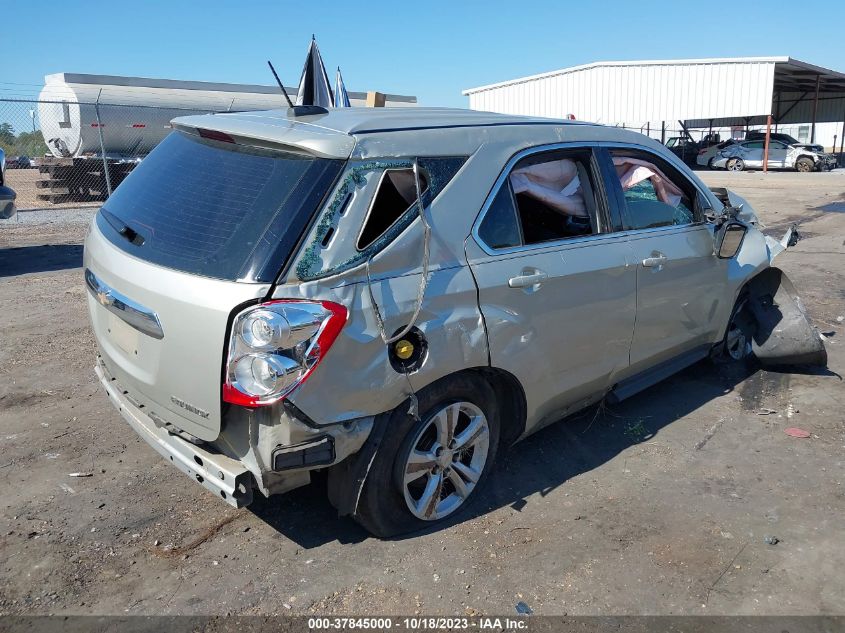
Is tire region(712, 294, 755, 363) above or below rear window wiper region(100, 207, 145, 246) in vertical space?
below

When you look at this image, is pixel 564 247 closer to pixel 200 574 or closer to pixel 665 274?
pixel 665 274

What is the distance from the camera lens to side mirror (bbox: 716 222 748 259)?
183 inches

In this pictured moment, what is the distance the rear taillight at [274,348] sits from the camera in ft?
8.56

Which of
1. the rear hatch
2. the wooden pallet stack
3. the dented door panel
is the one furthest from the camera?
the wooden pallet stack

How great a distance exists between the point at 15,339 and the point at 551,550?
4929mm

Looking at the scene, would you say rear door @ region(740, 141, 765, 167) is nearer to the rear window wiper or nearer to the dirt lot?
the dirt lot

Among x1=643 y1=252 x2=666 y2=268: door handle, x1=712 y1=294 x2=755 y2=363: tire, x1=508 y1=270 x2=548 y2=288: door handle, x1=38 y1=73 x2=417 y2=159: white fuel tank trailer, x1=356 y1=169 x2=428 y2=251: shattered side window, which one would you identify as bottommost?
x1=712 y1=294 x2=755 y2=363: tire

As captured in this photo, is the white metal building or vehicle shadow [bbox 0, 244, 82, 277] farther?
the white metal building

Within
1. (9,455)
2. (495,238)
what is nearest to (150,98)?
(9,455)

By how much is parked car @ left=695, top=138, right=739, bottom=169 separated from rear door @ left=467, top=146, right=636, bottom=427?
33.7 meters

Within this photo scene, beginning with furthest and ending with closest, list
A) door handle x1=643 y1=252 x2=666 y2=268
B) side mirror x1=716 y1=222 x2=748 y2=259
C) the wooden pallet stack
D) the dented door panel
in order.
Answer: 1. the wooden pallet stack
2. side mirror x1=716 y1=222 x2=748 y2=259
3. door handle x1=643 y1=252 x2=666 y2=268
4. the dented door panel

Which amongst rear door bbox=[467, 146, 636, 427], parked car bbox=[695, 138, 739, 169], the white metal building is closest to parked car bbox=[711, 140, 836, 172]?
parked car bbox=[695, 138, 739, 169]

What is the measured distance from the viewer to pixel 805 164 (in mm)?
31953

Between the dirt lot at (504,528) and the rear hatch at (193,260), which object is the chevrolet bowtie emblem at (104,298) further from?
the dirt lot at (504,528)
